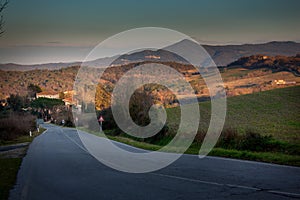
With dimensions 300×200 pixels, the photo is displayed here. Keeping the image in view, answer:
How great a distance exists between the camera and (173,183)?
9.84 meters

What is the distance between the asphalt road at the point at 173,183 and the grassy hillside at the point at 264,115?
820 centimetres

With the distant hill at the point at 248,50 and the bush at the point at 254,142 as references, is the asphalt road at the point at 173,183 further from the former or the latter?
the distant hill at the point at 248,50

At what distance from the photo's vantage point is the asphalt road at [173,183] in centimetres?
823

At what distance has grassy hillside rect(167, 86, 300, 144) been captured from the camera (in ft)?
81.1

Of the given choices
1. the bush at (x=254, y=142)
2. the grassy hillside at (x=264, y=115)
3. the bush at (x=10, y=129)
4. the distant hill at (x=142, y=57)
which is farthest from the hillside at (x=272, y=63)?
the bush at (x=254, y=142)

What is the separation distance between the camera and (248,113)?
121 ft

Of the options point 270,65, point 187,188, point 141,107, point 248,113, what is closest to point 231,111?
point 248,113

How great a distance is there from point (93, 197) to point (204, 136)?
14717 mm

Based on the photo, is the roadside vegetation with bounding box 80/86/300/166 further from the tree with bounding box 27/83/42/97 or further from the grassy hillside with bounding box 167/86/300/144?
the tree with bounding box 27/83/42/97

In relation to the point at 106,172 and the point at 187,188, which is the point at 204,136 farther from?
the point at 187,188

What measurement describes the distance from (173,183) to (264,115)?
25602mm

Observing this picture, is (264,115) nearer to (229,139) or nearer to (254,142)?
(229,139)

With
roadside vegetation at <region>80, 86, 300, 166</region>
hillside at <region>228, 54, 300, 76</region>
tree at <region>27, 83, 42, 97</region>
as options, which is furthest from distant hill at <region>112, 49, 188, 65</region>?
tree at <region>27, 83, 42, 97</region>

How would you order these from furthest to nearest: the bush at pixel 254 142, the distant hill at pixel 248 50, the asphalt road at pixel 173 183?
the distant hill at pixel 248 50 < the bush at pixel 254 142 < the asphalt road at pixel 173 183
